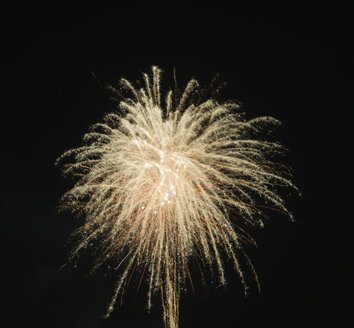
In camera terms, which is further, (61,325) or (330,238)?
(61,325)

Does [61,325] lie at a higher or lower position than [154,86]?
lower

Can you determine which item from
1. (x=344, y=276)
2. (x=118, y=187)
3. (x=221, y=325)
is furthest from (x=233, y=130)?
(x=221, y=325)

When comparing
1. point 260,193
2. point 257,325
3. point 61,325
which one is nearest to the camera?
point 260,193

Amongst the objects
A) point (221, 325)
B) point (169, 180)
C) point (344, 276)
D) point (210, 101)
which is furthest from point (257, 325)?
point (210, 101)

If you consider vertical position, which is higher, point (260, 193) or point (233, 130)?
point (233, 130)

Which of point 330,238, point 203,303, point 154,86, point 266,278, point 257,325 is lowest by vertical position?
point 257,325

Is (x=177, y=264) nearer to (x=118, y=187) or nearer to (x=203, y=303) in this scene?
(x=118, y=187)

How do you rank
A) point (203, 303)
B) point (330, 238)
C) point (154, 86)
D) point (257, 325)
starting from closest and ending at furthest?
point (154, 86), point (330, 238), point (203, 303), point (257, 325)

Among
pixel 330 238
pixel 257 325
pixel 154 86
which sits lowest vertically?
pixel 257 325

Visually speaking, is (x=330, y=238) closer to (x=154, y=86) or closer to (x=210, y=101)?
(x=210, y=101)
